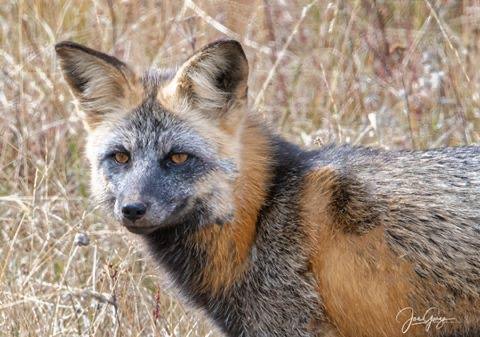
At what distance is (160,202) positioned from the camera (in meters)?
4.91

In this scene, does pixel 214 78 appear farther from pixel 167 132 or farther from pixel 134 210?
pixel 134 210

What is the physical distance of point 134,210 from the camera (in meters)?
4.80

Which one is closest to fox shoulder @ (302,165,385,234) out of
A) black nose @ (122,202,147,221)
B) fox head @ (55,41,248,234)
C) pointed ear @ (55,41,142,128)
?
fox head @ (55,41,248,234)

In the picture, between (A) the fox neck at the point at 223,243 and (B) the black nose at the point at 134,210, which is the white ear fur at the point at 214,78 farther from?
(B) the black nose at the point at 134,210

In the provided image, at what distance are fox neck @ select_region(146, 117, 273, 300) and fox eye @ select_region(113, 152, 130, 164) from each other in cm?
49

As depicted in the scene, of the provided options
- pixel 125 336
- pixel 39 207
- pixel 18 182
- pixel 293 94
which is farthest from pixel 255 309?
pixel 293 94

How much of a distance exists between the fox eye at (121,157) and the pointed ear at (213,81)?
0.47m

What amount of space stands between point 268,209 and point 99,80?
4.23 ft

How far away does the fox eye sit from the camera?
523 centimetres

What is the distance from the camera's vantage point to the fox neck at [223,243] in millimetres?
5129

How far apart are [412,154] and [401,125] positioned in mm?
3126
